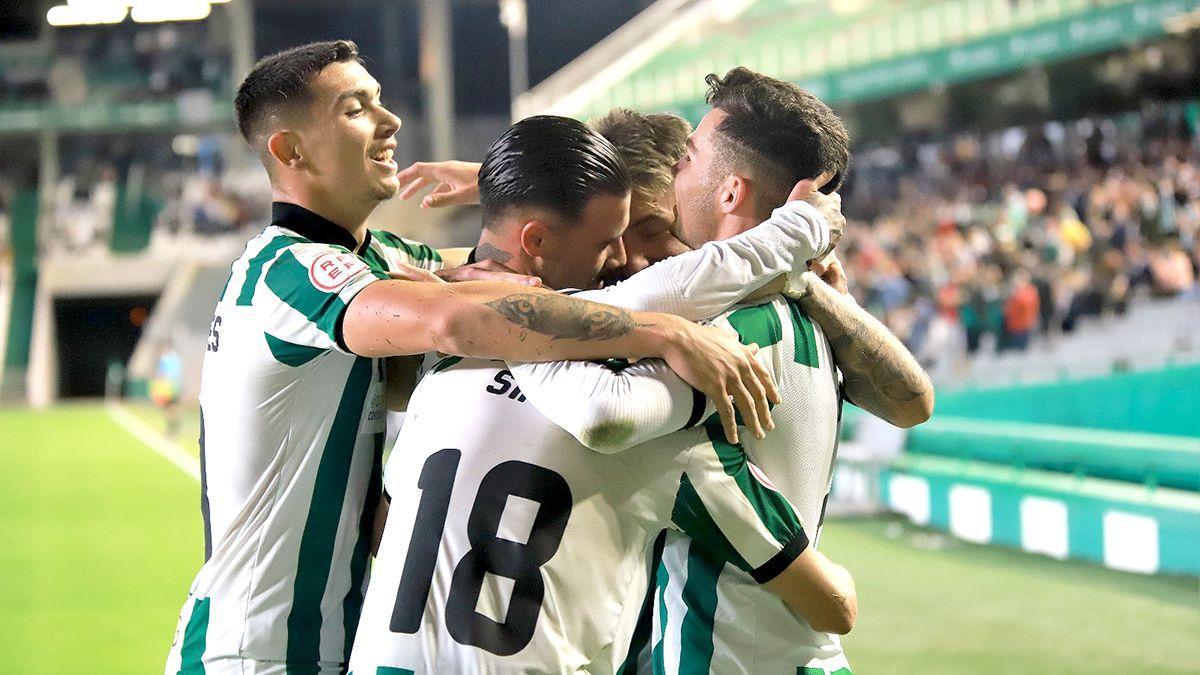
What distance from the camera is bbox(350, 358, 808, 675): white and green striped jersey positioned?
195 cm

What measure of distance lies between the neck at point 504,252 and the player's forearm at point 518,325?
0.08 m

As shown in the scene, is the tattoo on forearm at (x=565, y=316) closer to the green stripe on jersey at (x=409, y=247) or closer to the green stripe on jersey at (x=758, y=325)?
the green stripe on jersey at (x=758, y=325)

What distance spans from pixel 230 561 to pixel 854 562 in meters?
6.90

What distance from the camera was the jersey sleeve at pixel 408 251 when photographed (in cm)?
333

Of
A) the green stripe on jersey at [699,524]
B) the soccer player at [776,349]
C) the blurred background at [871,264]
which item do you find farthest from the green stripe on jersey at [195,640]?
the blurred background at [871,264]

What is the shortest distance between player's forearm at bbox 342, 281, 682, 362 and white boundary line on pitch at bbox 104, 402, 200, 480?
11.2 meters

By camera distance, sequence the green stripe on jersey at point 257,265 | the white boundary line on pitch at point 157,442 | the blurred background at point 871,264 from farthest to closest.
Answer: the white boundary line on pitch at point 157,442 → the blurred background at point 871,264 → the green stripe on jersey at point 257,265

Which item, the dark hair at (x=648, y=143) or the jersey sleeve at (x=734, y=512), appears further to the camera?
the dark hair at (x=648, y=143)

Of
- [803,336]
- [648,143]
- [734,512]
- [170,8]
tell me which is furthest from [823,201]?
[170,8]

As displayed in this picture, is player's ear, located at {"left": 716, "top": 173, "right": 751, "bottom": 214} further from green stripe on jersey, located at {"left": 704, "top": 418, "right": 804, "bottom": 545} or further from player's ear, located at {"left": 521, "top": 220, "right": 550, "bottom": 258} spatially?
green stripe on jersey, located at {"left": 704, "top": 418, "right": 804, "bottom": 545}

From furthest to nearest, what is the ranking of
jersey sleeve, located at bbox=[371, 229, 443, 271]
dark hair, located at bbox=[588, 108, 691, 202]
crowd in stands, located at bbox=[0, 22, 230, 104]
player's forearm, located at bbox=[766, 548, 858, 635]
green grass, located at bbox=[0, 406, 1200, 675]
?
crowd in stands, located at bbox=[0, 22, 230, 104], green grass, located at bbox=[0, 406, 1200, 675], jersey sleeve, located at bbox=[371, 229, 443, 271], dark hair, located at bbox=[588, 108, 691, 202], player's forearm, located at bbox=[766, 548, 858, 635]

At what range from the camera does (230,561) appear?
268cm

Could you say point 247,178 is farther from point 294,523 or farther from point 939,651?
point 294,523

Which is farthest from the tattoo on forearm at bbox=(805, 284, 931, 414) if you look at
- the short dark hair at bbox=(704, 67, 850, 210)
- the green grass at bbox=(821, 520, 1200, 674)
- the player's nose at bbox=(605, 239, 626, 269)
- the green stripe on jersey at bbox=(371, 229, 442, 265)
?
the green grass at bbox=(821, 520, 1200, 674)
